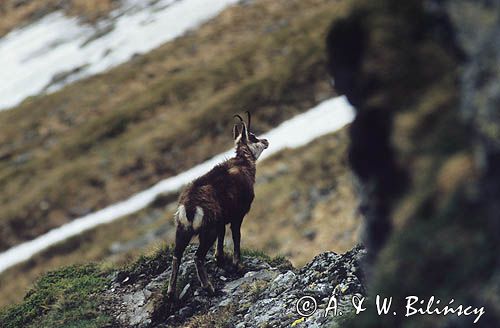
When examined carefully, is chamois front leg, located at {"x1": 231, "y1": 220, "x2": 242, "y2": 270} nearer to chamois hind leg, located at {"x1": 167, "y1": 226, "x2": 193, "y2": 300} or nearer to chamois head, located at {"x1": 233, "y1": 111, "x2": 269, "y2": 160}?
chamois hind leg, located at {"x1": 167, "y1": 226, "x2": 193, "y2": 300}

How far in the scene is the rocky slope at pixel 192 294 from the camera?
13.3 metres

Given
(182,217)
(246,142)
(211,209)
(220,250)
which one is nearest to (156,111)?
(246,142)

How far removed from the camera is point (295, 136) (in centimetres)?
4097

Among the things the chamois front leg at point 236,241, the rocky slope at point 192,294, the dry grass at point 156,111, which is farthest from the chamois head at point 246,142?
the dry grass at point 156,111

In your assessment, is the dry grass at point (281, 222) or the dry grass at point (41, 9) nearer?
the dry grass at point (281, 222)

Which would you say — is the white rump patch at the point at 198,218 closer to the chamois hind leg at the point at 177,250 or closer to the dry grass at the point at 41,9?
the chamois hind leg at the point at 177,250

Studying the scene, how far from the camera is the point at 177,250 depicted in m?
14.0

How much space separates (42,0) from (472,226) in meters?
81.9

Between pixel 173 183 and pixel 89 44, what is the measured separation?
29.5 m

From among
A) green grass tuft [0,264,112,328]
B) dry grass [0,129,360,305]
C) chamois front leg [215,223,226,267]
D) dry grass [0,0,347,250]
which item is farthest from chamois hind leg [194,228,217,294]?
dry grass [0,0,347,250]

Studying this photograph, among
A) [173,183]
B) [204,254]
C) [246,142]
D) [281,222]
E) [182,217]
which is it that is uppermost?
[246,142]

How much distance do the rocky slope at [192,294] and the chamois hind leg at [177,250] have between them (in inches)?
13.6

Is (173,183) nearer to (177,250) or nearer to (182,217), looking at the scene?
(177,250)

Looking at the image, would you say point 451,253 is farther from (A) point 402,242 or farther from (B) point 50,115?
(B) point 50,115
